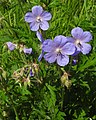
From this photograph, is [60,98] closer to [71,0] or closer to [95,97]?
[95,97]

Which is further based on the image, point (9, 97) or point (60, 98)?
point (60, 98)

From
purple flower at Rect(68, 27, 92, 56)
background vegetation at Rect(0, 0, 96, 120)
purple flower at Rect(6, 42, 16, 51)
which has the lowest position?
background vegetation at Rect(0, 0, 96, 120)

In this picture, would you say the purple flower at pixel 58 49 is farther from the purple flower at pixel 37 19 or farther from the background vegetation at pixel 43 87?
the purple flower at pixel 37 19

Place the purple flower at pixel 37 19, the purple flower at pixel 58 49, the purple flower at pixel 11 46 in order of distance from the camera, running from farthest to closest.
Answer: the purple flower at pixel 11 46 < the purple flower at pixel 37 19 < the purple flower at pixel 58 49

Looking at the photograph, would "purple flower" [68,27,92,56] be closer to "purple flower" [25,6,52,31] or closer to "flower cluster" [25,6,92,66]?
"flower cluster" [25,6,92,66]

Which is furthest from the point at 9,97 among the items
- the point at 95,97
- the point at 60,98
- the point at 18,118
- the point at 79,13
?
the point at 79,13

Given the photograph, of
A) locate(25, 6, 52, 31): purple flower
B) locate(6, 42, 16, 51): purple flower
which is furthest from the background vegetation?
locate(25, 6, 52, 31): purple flower

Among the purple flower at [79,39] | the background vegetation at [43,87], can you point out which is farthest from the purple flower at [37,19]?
the purple flower at [79,39]

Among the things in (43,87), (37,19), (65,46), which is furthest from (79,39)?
(43,87)
